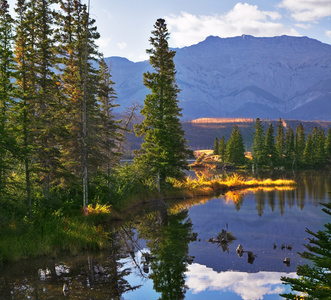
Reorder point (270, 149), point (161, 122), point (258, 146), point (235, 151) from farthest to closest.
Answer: point (235, 151) < point (270, 149) < point (258, 146) < point (161, 122)

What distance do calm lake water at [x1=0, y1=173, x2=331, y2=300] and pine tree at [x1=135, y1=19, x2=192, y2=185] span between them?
885cm

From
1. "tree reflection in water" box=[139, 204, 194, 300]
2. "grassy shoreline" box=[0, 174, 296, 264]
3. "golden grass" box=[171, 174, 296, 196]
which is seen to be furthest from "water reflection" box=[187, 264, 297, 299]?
"golden grass" box=[171, 174, 296, 196]

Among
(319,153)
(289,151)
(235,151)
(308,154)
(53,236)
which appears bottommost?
(53,236)

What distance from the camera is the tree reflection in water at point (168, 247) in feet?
46.4

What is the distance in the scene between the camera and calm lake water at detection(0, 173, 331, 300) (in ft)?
43.8

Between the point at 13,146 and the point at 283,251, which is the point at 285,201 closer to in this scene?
the point at 283,251

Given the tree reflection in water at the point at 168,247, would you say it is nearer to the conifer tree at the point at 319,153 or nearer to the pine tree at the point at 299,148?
the pine tree at the point at 299,148

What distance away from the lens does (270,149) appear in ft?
331

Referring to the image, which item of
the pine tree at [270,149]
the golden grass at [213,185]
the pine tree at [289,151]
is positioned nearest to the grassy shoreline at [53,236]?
the golden grass at [213,185]

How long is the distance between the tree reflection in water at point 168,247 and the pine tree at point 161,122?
23.9 ft

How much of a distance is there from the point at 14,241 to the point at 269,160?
9488 cm

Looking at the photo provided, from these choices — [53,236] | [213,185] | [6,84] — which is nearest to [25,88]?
[6,84]

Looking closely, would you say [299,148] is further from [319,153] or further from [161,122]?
[161,122]

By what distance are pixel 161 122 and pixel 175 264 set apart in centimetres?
2208
